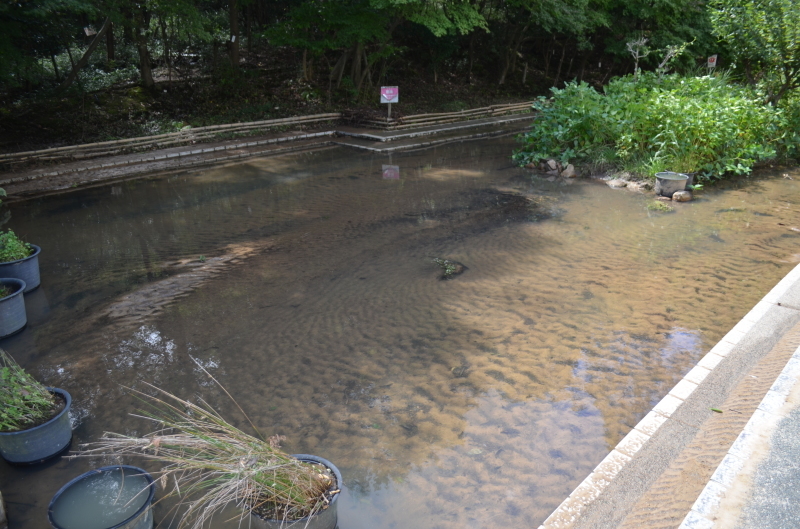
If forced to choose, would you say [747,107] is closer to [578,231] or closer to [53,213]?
[578,231]

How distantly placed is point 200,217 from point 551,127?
25.6ft

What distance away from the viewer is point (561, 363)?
4531 millimetres

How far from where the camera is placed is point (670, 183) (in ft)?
30.6

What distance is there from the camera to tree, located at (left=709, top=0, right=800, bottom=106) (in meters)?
10.8

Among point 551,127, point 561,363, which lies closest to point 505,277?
point 561,363

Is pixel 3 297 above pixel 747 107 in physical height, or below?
below

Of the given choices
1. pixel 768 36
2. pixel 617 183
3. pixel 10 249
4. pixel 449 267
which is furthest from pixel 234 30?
pixel 768 36

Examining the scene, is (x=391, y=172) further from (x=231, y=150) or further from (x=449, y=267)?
Result: (x=449, y=267)

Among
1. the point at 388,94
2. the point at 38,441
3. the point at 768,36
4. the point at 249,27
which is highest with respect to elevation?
the point at 249,27

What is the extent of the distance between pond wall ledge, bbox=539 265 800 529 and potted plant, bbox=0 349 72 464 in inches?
124

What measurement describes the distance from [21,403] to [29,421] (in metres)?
0.14

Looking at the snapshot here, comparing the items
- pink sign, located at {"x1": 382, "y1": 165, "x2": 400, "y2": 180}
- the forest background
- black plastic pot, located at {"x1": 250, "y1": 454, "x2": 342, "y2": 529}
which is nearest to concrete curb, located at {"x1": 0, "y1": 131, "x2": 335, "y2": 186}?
the forest background

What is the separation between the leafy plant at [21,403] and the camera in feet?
10.6

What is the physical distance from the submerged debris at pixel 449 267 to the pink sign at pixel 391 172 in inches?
181
